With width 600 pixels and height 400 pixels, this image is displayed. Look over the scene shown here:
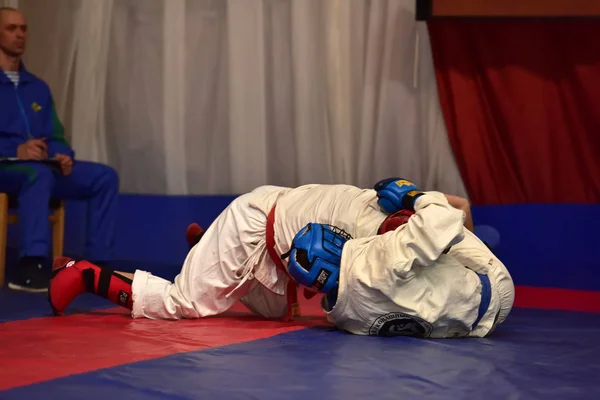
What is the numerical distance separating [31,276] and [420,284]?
1924 mm

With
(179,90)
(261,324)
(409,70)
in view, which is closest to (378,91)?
(409,70)

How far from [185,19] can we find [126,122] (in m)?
0.71

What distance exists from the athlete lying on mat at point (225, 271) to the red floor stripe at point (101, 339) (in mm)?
67

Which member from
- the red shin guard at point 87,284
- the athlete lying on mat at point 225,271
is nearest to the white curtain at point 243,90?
the athlete lying on mat at point 225,271

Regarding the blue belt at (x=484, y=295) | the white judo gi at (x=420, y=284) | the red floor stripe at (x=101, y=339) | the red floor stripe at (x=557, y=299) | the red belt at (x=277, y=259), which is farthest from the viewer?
the red floor stripe at (x=557, y=299)

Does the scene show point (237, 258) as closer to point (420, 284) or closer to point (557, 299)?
point (420, 284)

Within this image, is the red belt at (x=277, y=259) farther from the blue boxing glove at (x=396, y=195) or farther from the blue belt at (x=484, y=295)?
the blue belt at (x=484, y=295)

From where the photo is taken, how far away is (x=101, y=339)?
6.97 feet

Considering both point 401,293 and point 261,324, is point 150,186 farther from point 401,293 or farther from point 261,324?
point 401,293

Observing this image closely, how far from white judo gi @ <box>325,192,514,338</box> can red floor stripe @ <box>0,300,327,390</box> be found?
30cm

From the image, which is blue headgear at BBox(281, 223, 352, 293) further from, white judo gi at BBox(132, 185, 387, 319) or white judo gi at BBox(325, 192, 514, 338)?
white judo gi at BBox(132, 185, 387, 319)

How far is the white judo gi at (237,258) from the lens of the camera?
7.96 ft

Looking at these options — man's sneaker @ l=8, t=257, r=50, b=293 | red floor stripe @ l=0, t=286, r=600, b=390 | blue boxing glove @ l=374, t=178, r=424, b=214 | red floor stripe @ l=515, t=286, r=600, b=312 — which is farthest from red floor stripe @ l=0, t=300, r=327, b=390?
red floor stripe @ l=515, t=286, r=600, b=312

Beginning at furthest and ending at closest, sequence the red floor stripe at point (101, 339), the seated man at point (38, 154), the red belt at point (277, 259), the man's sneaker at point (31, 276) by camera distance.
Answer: the seated man at point (38, 154)
the man's sneaker at point (31, 276)
the red belt at point (277, 259)
the red floor stripe at point (101, 339)
